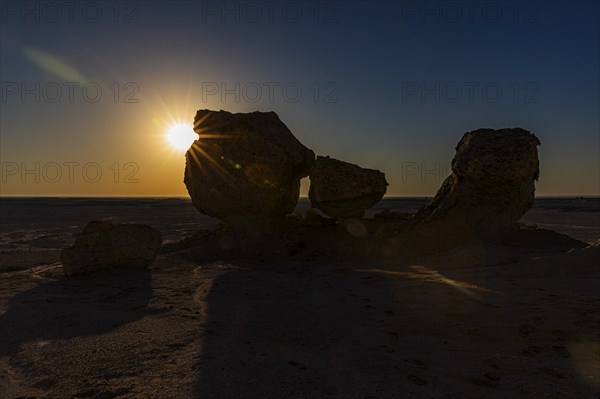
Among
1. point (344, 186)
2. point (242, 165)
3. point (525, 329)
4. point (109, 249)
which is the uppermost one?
point (242, 165)

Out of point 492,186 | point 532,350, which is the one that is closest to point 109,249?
point 532,350

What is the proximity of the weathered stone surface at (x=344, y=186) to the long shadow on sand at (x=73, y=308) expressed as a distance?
22.8 ft

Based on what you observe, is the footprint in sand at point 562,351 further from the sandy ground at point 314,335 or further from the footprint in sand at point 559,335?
the footprint in sand at point 559,335

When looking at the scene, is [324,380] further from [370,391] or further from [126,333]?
[126,333]

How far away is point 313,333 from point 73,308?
13.6 feet

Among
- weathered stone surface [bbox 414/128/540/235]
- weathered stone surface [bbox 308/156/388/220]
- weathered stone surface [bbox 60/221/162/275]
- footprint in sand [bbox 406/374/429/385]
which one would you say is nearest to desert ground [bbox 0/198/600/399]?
footprint in sand [bbox 406/374/429/385]

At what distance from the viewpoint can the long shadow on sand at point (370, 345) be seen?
12.8 ft

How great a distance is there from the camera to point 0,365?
449 cm

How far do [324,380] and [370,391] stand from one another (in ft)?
1.54

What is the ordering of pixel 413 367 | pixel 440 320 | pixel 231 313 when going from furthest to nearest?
pixel 231 313, pixel 440 320, pixel 413 367

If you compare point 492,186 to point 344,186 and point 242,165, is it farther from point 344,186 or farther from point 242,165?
point 242,165

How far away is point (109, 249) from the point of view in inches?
422

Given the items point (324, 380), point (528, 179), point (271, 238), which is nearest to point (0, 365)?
point (324, 380)

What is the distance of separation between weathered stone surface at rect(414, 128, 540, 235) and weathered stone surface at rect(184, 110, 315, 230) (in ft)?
17.0
